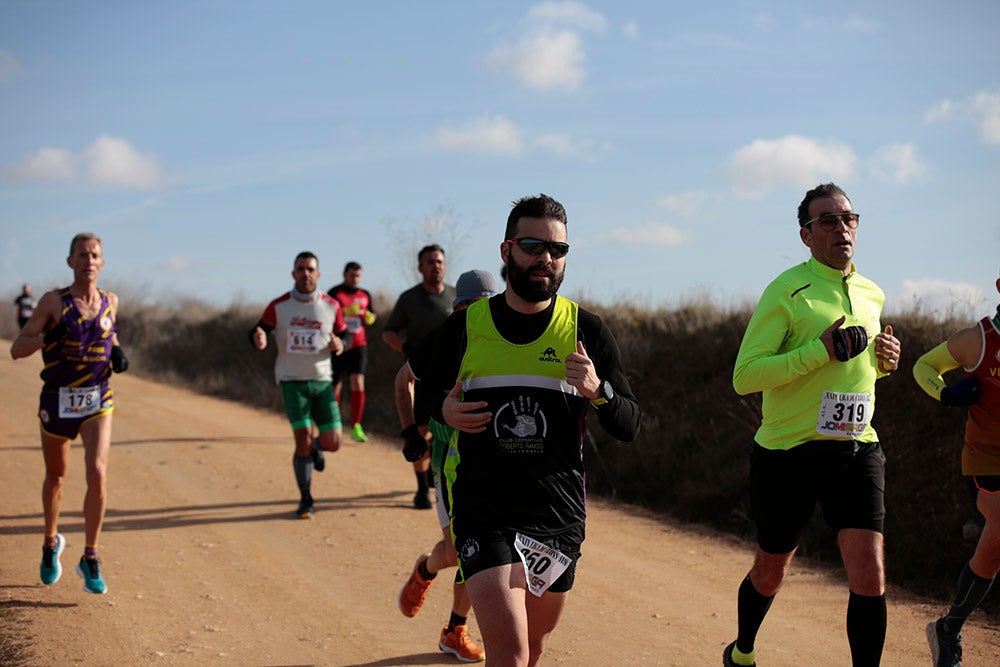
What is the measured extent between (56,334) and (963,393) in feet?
19.5

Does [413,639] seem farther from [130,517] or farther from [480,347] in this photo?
[130,517]

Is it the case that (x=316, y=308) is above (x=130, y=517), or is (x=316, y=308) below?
above

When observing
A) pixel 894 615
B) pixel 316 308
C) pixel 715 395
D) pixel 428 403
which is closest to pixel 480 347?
pixel 428 403

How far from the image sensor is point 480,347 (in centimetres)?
410

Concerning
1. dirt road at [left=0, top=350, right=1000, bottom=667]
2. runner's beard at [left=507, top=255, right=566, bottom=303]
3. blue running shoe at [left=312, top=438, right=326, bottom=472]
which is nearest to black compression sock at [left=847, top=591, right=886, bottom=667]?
dirt road at [left=0, top=350, right=1000, bottom=667]

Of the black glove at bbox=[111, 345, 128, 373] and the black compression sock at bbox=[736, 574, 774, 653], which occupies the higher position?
the black glove at bbox=[111, 345, 128, 373]

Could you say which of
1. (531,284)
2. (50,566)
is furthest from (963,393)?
(50,566)

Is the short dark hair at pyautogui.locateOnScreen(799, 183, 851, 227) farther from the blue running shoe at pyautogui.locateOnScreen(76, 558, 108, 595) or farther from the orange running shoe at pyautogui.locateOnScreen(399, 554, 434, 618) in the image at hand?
the blue running shoe at pyautogui.locateOnScreen(76, 558, 108, 595)

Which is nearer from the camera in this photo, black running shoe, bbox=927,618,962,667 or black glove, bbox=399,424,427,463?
black glove, bbox=399,424,427,463

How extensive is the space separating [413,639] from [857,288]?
11.2ft

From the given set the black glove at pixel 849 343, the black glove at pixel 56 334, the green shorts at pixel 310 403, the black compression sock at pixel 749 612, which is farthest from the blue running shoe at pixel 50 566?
the black glove at pixel 849 343

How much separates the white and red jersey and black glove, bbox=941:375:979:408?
Answer: 6362 mm

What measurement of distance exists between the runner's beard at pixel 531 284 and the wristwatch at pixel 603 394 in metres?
0.43

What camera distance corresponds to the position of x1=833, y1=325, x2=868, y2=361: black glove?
465cm
